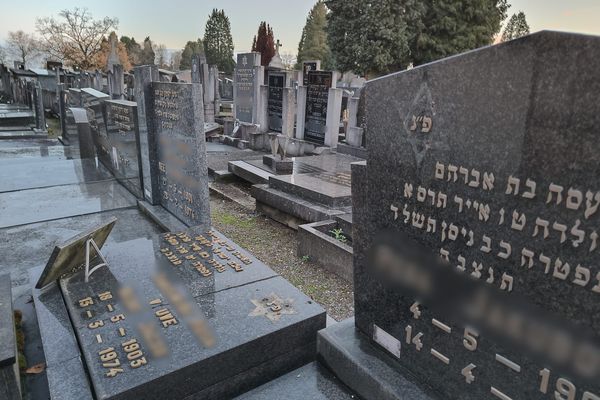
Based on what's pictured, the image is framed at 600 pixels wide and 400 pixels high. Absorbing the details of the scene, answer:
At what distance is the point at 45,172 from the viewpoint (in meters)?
7.01

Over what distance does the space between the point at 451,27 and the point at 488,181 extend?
1229 inches

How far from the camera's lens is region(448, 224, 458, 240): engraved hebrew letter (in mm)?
1800

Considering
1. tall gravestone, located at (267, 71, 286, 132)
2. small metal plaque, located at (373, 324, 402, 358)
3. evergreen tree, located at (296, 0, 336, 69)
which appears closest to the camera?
small metal plaque, located at (373, 324, 402, 358)

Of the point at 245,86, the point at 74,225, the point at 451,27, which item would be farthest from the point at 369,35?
the point at 74,225

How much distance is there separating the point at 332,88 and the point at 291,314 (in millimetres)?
9200

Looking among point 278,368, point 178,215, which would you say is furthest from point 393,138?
point 178,215

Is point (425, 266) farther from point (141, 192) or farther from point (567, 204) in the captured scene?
point (141, 192)

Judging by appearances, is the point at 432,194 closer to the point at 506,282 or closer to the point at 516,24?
the point at 506,282

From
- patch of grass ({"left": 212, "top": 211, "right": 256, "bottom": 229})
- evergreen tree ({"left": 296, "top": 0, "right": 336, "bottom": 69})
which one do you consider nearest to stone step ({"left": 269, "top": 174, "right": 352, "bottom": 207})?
patch of grass ({"left": 212, "top": 211, "right": 256, "bottom": 229})

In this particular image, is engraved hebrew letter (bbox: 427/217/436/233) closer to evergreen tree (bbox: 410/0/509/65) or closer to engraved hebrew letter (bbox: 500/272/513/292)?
engraved hebrew letter (bbox: 500/272/513/292)

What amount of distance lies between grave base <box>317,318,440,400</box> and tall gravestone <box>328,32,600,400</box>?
19mm

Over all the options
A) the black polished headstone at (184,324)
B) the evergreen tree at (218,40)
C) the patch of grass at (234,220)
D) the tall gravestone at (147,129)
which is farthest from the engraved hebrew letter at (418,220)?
the evergreen tree at (218,40)

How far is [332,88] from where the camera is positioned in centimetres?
1092

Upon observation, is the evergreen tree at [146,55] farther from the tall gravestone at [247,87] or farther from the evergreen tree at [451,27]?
the tall gravestone at [247,87]
